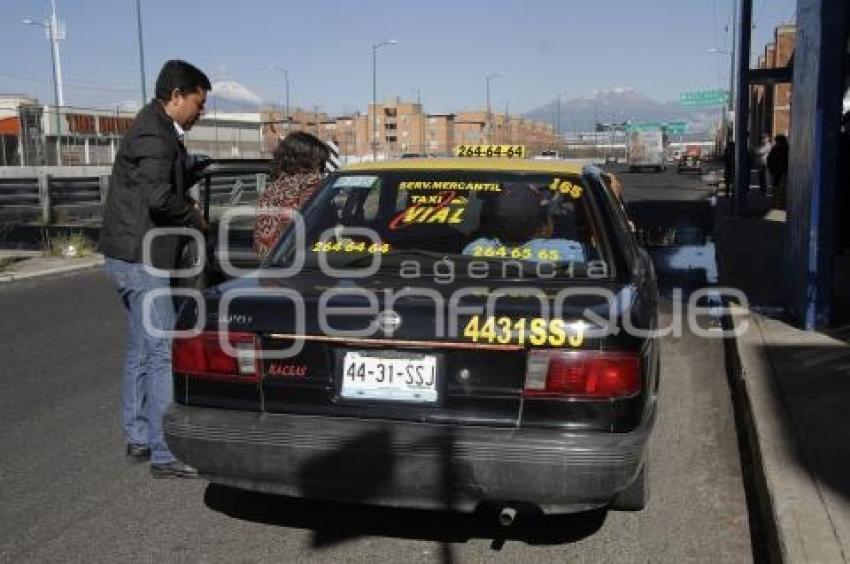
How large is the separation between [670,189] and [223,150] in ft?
102

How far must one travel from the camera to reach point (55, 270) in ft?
42.6

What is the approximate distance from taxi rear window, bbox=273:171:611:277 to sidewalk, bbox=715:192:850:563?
1.34 meters

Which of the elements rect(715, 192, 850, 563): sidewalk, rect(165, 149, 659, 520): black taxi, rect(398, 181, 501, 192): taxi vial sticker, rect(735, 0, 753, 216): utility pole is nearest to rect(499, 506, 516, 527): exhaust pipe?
rect(165, 149, 659, 520): black taxi

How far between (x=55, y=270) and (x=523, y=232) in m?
10.4

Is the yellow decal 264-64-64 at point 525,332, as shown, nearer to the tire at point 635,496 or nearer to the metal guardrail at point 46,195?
the tire at point 635,496

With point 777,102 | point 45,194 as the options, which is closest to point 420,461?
point 45,194

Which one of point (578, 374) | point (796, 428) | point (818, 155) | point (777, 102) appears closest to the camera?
point (578, 374)

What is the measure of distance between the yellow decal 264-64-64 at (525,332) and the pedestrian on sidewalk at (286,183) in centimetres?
246

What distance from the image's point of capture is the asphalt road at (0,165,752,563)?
370 centimetres

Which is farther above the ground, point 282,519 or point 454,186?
point 454,186

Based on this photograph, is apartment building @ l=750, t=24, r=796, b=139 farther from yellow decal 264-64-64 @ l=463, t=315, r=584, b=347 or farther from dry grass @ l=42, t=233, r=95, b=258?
yellow decal 264-64-64 @ l=463, t=315, r=584, b=347

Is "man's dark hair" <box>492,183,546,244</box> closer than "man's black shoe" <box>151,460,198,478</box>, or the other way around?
"man's dark hair" <box>492,183,546,244</box>

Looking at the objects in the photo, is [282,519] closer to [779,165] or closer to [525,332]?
[525,332]

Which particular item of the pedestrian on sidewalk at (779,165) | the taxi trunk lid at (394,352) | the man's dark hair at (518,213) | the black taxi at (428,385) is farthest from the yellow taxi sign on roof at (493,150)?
the pedestrian on sidewalk at (779,165)
